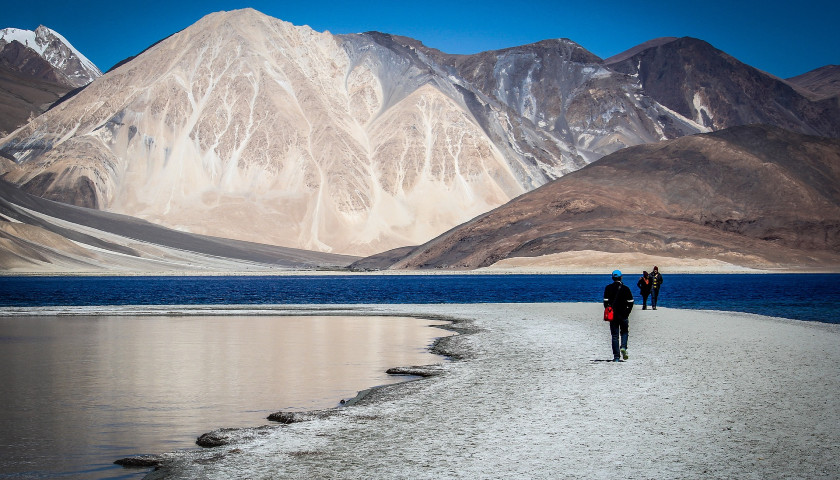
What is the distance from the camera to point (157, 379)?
18.2 m

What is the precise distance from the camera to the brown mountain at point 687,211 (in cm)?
12575

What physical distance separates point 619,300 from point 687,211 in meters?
128

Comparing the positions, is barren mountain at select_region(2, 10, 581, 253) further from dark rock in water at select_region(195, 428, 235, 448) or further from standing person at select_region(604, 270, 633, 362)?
dark rock in water at select_region(195, 428, 235, 448)

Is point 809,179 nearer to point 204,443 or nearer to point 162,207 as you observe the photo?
A: point 162,207

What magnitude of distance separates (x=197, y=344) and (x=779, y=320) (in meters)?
20.1

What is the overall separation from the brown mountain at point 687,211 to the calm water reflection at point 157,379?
97187 millimetres

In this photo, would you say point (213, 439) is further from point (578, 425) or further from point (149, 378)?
point (149, 378)

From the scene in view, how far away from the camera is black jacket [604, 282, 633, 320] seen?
1875cm

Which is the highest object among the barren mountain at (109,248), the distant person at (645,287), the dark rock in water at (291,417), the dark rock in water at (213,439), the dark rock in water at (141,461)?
the barren mountain at (109,248)

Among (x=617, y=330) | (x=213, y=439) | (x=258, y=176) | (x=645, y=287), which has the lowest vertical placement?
(x=213, y=439)

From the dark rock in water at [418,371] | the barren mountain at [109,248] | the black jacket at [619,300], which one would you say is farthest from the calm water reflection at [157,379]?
the barren mountain at [109,248]

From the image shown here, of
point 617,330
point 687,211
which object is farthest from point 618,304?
point 687,211

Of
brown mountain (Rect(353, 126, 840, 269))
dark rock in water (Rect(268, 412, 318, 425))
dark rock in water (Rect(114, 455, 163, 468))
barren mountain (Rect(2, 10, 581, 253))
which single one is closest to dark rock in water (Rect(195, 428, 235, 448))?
dark rock in water (Rect(114, 455, 163, 468))

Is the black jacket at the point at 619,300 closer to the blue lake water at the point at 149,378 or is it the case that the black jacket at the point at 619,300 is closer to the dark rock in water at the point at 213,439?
the blue lake water at the point at 149,378
